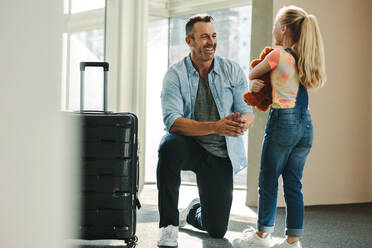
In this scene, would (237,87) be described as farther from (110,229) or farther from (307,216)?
(307,216)

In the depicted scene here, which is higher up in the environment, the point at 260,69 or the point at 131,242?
the point at 260,69

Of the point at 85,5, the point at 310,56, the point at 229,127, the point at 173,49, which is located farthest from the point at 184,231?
the point at 173,49

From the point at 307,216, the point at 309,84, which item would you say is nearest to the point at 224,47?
the point at 307,216

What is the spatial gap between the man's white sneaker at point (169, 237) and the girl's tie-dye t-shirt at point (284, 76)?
0.63 meters

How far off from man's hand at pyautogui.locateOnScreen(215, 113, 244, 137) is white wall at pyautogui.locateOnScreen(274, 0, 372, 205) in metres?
1.59

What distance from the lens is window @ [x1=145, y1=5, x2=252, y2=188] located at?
14.9 feet

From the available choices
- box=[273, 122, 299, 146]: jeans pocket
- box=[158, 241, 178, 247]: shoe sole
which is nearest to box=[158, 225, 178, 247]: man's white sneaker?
box=[158, 241, 178, 247]: shoe sole

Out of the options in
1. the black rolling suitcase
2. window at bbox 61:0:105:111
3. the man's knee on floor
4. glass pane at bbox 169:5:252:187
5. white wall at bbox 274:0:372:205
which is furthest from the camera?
glass pane at bbox 169:5:252:187

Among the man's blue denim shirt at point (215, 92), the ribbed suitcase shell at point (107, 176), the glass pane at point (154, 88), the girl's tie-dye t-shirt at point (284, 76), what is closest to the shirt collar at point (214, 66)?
the man's blue denim shirt at point (215, 92)

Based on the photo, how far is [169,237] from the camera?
6.11 feet

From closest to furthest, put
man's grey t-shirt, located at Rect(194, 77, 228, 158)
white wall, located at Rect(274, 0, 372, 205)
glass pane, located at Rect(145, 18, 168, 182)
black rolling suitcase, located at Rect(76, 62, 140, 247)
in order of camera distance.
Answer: black rolling suitcase, located at Rect(76, 62, 140, 247) → man's grey t-shirt, located at Rect(194, 77, 228, 158) → white wall, located at Rect(274, 0, 372, 205) → glass pane, located at Rect(145, 18, 168, 182)

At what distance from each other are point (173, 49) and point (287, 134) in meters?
3.47

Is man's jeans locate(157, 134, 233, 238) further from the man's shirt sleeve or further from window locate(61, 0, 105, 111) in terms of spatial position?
window locate(61, 0, 105, 111)

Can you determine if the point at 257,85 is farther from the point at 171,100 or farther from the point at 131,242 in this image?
the point at 131,242
